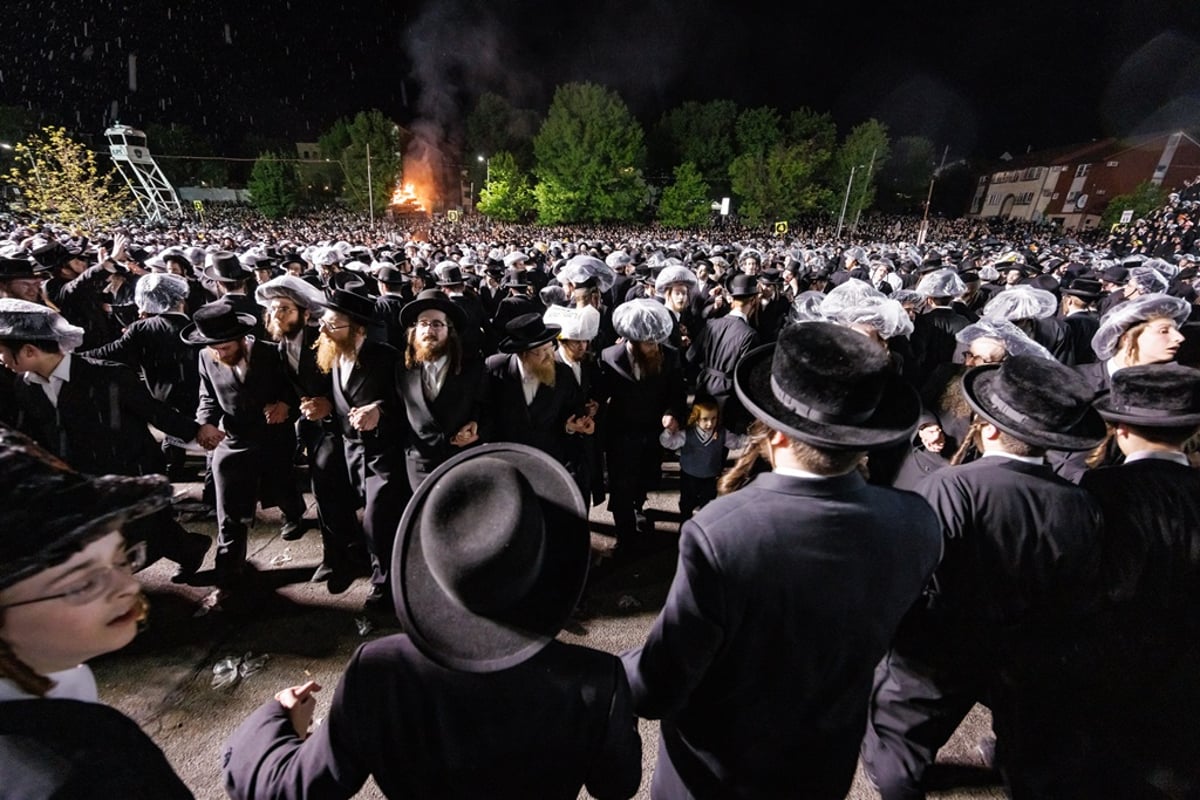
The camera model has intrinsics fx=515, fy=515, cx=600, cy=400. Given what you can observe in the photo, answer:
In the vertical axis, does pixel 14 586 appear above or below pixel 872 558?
above

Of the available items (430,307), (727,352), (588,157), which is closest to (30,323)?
(430,307)

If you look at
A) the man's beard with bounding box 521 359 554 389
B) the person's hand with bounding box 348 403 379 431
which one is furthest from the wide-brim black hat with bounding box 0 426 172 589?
the man's beard with bounding box 521 359 554 389

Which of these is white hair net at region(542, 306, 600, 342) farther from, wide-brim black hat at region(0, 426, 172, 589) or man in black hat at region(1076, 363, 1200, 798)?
man in black hat at region(1076, 363, 1200, 798)

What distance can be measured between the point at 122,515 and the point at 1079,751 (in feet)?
13.1

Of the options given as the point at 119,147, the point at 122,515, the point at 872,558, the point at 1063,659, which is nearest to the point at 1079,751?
the point at 1063,659

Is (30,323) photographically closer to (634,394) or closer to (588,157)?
(634,394)

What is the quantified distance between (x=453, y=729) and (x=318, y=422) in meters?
3.60

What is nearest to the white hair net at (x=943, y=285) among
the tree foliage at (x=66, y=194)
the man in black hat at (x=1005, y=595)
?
the man in black hat at (x=1005, y=595)

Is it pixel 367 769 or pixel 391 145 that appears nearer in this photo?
pixel 367 769

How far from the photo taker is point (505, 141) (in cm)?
5606

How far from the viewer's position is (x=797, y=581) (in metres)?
1.59

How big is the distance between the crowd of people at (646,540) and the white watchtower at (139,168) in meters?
55.1

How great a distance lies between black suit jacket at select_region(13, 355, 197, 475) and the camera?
331 cm

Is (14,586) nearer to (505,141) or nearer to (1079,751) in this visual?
(1079,751)
